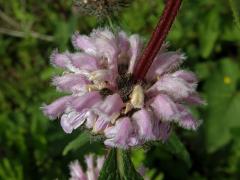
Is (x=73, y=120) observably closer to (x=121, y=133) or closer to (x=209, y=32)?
(x=121, y=133)

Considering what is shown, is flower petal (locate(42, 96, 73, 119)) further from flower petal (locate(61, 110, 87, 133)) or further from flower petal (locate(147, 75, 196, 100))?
flower petal (locate(147, 75, 196, 100))

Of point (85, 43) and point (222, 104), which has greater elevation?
point (85, 43)

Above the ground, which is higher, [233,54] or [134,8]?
[134,8]

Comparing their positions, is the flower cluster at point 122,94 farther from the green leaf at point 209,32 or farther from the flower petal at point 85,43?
the green leaf at point 209,32

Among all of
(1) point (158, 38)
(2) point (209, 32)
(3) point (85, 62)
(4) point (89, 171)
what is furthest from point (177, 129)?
(1) point (158, 38)

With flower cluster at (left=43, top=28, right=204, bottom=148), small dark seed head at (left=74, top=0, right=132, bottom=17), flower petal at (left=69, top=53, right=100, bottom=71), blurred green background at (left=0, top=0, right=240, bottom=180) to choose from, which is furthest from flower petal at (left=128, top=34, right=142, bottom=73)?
blurred green background at (left=0, top=0, right=240, bottom=180)

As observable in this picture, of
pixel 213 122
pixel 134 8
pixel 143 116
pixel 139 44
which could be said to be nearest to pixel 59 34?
pixel 134 8

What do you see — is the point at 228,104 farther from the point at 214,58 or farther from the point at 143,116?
the point at 143,116

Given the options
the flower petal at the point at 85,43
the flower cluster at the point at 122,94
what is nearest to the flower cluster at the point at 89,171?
the flower cluster at the point at 122,94
